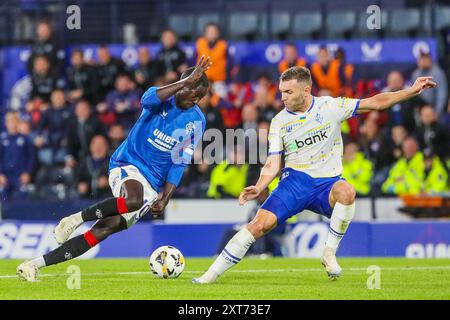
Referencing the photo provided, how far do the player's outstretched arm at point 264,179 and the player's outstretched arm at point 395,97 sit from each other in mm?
1077

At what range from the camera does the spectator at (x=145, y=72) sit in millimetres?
20312

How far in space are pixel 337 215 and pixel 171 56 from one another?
9.34 metres

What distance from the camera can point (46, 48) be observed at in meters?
21.0

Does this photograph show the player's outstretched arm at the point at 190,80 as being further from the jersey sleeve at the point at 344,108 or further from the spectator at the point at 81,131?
the spectator at the point at 81,131

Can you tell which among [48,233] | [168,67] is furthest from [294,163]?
[168,67]

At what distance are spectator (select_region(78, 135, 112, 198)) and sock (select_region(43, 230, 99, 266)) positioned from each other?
7.06 m

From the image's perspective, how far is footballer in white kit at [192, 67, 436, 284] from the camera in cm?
1117

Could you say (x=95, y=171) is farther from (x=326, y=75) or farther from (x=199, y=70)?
(x=199, y=70)

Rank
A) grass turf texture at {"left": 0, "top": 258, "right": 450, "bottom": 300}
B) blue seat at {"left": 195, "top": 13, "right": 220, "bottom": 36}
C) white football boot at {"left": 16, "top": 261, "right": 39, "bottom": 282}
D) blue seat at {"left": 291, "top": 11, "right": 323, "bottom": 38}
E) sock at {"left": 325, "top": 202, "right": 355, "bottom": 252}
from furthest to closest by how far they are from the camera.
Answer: blue seat at {"left": 195, "top": 13, "right": 220, "bottom": 36}, blue seat at {"left": 291, "top": 11, "right": 323, "bottom": 38}, sock at {"left": 325, "top": 202, "right": 355, "bottom": 252}, white football boot at {"left": 16, "top": 261, "right": 39, "bottom": 282}, grass turf texture at {"left": 0, "top": 258, "right": 450, "bottom": 300}

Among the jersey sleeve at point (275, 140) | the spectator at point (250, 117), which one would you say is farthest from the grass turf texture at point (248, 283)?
the spectator at point (250, 117)

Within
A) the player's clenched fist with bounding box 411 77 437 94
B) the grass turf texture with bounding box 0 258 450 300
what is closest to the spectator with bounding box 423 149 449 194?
the grass turf texture with bounding box 0 258 450 300

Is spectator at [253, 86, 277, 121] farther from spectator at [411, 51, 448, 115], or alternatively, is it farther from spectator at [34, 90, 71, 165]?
spectator at [34, 90, 71, 165]
